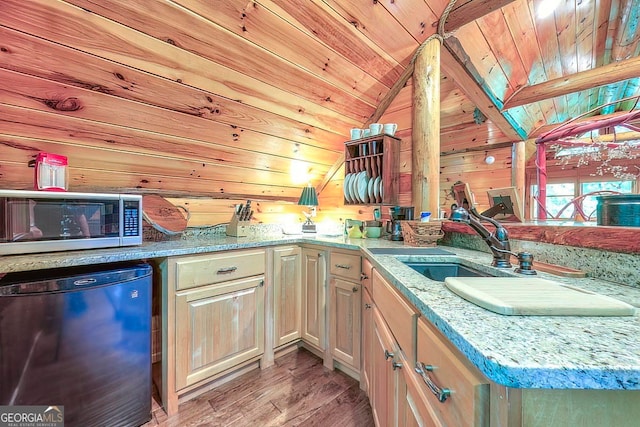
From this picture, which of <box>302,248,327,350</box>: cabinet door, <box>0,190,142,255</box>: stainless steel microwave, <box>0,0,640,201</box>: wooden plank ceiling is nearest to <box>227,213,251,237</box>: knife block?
<box>0,0,640,201</box>: wooden plank ceiling

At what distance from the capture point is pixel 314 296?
6.54ft

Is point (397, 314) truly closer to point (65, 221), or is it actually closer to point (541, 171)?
point (65, 221)

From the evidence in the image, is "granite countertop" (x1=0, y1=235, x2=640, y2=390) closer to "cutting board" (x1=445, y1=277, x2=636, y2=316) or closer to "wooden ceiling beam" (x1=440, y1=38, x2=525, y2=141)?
"cutting board" (x1=445, y1=277, x2=636, y2=316)

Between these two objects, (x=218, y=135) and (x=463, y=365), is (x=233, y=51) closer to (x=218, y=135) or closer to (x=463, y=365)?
(x=218, y=135)

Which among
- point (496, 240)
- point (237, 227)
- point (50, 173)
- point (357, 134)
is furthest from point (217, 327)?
point (357, 134)

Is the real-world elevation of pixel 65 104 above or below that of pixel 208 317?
above

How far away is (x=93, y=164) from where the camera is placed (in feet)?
5.53

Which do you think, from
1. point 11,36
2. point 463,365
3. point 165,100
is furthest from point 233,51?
point 463,365

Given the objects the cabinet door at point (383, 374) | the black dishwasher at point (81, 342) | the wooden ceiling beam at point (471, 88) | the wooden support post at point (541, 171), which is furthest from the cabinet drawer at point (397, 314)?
the wooden support post at point (541, 171)

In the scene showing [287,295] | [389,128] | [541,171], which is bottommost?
[287,295]

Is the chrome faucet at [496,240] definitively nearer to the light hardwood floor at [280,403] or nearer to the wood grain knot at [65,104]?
the light hardwood floor at [280,403]

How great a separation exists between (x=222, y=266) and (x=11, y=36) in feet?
4.63

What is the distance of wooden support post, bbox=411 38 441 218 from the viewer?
1.94 meters

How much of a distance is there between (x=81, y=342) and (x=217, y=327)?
0.65m
